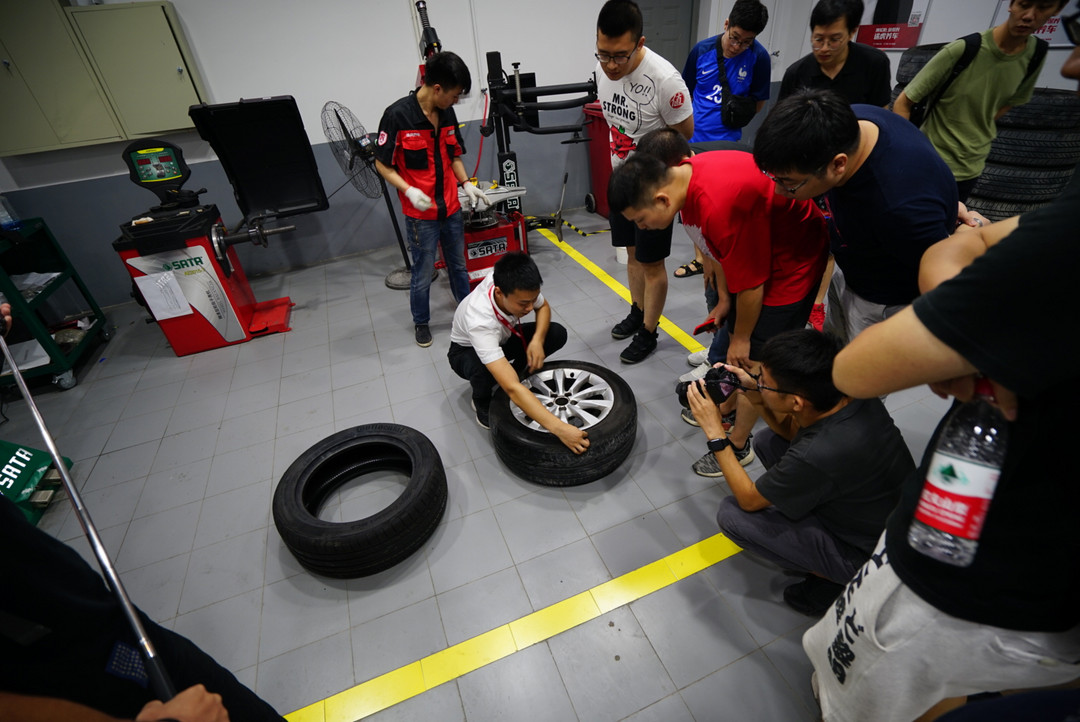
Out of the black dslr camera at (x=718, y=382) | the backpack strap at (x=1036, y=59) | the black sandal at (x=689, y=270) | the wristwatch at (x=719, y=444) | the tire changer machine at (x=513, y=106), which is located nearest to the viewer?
the wristwatch at (x=719, y=444)

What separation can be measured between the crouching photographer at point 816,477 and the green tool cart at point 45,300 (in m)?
4.49

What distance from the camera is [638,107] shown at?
9.45 ft

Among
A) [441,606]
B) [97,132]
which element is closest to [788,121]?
[441,606]

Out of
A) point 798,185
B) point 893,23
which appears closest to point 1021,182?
point 893,23

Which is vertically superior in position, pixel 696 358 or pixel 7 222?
pixel 7 222

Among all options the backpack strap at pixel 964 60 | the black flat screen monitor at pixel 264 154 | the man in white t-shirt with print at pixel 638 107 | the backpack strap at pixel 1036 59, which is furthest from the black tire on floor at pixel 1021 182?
the black flat screen monitor at pixel 264 154

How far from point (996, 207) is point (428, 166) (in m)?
4.62

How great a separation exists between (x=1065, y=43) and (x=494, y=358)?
5.18m

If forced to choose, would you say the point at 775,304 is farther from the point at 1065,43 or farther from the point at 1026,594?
the point at 1065,43

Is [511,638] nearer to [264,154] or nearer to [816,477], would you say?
[816,477]

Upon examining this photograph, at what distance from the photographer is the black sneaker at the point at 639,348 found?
320 centimetres

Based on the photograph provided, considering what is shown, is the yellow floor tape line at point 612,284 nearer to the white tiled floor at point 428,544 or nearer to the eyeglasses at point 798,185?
the white tiled floor at point 428,544

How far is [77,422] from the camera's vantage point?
321 cm

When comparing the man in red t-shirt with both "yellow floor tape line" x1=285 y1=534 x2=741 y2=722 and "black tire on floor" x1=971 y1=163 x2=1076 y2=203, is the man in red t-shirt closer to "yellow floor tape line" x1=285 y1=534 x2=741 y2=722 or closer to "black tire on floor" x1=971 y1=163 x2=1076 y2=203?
"yellow floor tape line" x1=285 y1=534 x2=741 y2=722
